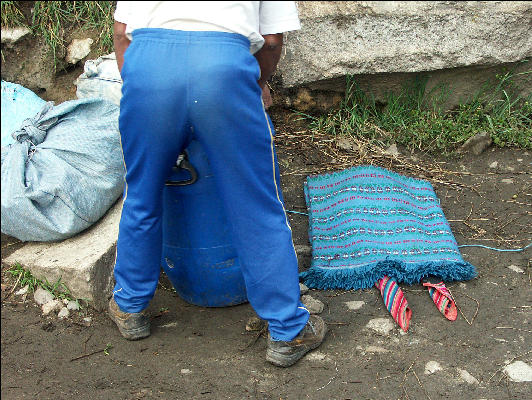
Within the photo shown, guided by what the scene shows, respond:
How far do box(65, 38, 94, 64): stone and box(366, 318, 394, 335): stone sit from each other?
8.87ft

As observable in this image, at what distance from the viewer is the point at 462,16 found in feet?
12.9

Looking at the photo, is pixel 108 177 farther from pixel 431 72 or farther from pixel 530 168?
pixel 530 168

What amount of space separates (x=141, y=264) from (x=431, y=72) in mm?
2516

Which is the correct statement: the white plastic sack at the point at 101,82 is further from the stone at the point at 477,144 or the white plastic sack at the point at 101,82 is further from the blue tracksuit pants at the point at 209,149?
the stone at the point at 477,144

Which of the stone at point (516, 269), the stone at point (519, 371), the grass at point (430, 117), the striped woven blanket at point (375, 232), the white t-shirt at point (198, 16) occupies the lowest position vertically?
the stone at point (519, 371)

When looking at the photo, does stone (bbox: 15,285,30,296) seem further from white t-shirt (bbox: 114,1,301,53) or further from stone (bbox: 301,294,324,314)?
white t-shirt (bbox: 114,1,301,53)

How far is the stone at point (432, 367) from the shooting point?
255cm

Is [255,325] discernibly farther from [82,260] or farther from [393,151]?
[393,151]

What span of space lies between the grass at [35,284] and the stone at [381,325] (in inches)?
53.6

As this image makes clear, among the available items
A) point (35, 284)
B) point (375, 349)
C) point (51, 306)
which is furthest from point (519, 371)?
point (35, 284)

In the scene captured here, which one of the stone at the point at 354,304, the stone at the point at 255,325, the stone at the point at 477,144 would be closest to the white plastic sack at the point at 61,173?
the stone at the point at 255,325

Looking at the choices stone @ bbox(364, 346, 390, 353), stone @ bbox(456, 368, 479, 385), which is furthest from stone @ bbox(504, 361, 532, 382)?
stone @ bbox(364, 346, 390, 353)

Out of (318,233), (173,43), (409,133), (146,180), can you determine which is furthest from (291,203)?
(173,43)

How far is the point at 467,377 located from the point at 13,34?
3547mm
